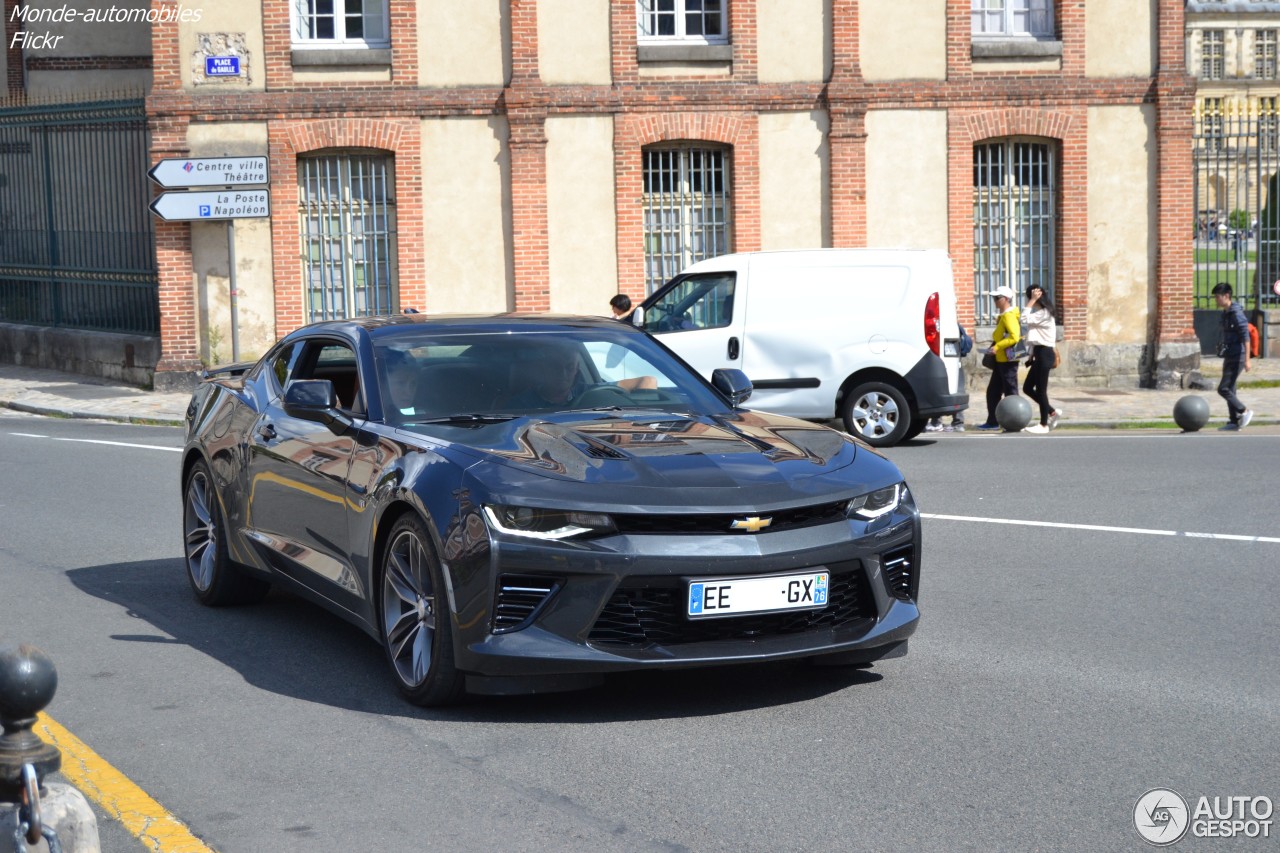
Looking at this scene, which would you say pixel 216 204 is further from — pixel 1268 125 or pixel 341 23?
pixel 1268 125

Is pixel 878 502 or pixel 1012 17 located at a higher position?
pixel 1012 17

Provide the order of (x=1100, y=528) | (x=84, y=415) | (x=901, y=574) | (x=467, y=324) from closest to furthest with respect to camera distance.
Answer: (x=901, y=574) < (x=467, y=324) < (x=1100, y=528) < (x=84, y=415)

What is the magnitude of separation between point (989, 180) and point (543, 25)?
678 cm

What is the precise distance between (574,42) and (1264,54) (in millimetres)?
88241

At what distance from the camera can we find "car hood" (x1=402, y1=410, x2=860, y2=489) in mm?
5957

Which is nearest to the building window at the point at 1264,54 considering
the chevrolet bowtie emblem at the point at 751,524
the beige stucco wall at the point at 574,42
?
the beige stucco wall at the point at 574,42

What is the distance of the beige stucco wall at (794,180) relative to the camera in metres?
23.2

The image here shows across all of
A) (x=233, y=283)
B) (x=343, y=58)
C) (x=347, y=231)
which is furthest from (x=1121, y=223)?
(x=233, y=283)

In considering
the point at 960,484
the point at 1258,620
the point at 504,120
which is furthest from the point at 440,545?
the point at 504,120

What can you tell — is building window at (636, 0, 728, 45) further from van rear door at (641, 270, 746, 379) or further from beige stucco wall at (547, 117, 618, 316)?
van rear door at (641, 270, 746, 379)

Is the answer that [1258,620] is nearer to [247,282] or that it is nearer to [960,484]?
[960,484]

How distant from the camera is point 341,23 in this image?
2294cm

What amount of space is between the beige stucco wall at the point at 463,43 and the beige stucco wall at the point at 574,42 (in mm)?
560

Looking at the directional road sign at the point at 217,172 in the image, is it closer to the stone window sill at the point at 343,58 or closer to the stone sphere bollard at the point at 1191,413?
the stone window sill at the point at 343,58
